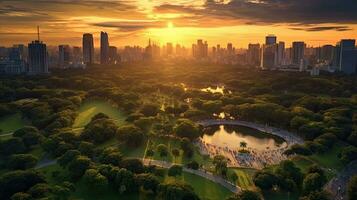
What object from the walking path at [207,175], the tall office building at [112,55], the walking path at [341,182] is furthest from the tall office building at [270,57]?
the walking path at [207,175]

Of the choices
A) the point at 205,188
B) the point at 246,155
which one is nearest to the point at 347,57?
the point at 246,155

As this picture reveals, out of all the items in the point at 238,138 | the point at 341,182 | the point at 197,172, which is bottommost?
the point at 341,182

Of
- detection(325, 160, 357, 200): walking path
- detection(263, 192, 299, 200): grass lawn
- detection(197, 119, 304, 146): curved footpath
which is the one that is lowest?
detection(263, 192, 299, 200): grass lawn

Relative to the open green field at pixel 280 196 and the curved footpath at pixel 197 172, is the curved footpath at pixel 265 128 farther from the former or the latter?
the curved footpath at pixel 197 172

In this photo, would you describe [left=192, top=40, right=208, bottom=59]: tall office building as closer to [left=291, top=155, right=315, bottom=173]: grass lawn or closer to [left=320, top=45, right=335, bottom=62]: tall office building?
[left=320, top=45, right=335, bottom=62]: tall office building

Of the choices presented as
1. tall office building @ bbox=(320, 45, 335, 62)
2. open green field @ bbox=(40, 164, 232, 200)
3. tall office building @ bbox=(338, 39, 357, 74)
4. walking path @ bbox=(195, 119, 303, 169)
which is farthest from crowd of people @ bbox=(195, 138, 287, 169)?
tall office building @ bbox=(320, 45, 335, 62)

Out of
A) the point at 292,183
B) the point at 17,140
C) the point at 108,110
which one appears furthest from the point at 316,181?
the point at 108,110

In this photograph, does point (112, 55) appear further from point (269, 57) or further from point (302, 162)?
point (302, 162)
